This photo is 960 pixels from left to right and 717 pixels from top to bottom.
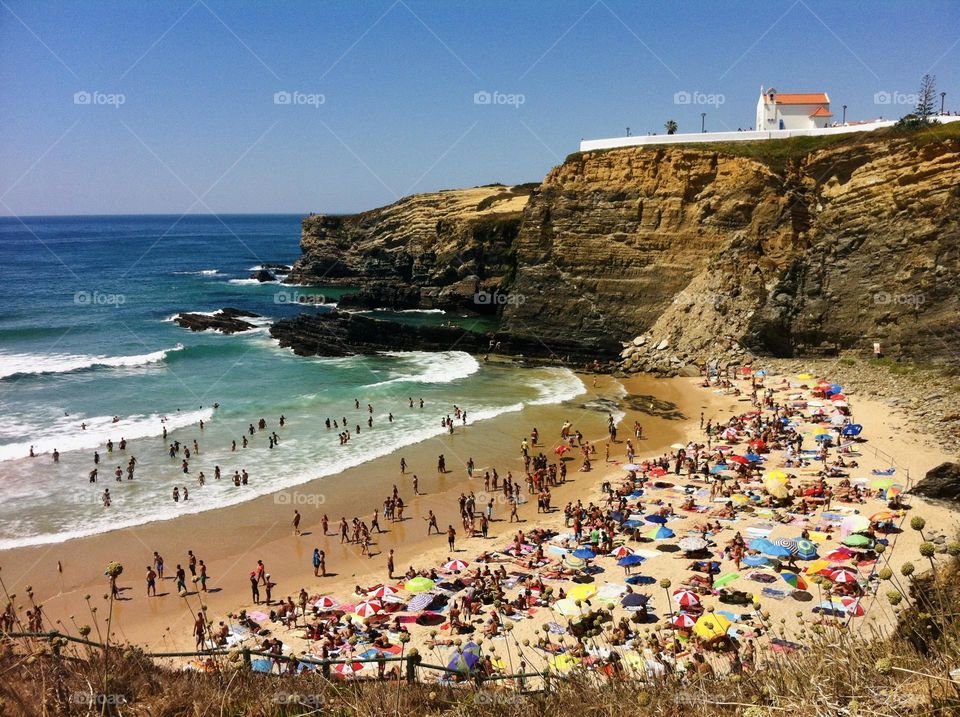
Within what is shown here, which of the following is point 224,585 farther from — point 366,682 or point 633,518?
point 366,682

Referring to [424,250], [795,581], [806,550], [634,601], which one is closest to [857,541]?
[806,550]

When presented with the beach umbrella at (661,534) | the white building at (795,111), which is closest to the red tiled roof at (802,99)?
the white building at (795,111)

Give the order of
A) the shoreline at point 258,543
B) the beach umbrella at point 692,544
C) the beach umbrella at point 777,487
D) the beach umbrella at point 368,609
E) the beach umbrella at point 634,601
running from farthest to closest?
the beach umbrella at point 777,487 < the shoreline at point 258,543 < the beach umbrella at point 692,544 < the beach umbrella at point 368,609 < the beach umbrella at point 634,601

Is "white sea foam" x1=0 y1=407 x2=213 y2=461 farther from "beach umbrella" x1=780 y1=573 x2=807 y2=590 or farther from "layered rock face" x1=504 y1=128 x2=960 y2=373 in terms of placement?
"beach umbrella" x1=780 y1=573 x2=807 y2=590

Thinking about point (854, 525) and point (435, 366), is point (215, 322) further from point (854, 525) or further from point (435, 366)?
point (854, 525)

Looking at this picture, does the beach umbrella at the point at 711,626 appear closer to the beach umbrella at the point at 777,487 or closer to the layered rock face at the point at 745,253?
the beach umbrella at the point at 777,487
